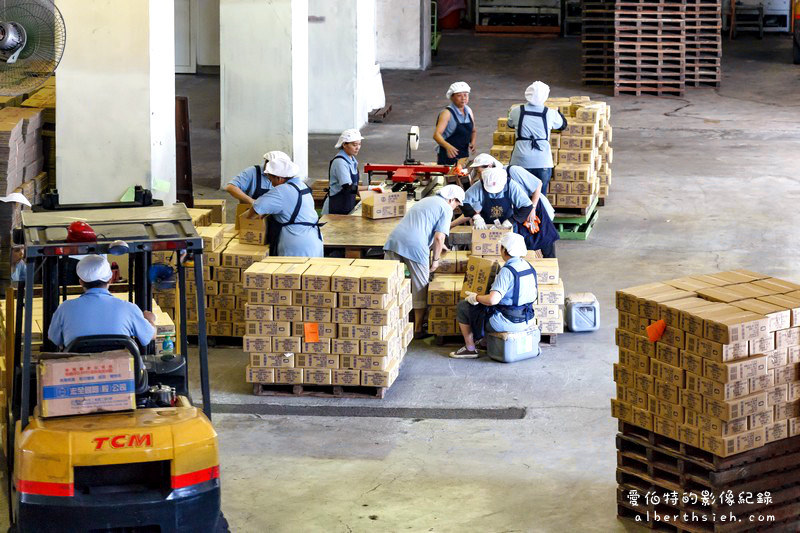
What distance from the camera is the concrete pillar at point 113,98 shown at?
12.5 metres

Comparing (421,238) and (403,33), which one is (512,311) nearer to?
(421,238)

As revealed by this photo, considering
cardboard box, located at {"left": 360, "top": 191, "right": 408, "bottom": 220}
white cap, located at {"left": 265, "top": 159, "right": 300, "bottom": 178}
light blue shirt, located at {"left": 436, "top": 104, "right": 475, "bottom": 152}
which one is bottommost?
cardboard box, located at {"left": 360, "top": 191, "right": 408, "bottom": 220}

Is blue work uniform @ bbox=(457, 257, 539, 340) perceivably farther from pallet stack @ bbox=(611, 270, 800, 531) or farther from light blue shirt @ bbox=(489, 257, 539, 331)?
pallet stack @ bbox=(611, 270, 800, 531)

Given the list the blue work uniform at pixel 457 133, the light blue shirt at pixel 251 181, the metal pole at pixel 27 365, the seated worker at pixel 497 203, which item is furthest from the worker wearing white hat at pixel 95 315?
A: the blue work uniform at pixel 457 133

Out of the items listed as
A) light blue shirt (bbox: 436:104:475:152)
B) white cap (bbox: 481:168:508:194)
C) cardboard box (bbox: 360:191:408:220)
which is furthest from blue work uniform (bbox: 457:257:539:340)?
light blue shirt (bbox: 436:104:475:152)

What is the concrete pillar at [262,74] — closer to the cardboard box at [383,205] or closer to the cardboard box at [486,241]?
the cardboard box at [383,205]

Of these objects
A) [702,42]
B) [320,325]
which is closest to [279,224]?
[320,325]

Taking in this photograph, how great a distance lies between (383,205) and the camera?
13172mm

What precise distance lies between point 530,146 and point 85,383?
917 cm


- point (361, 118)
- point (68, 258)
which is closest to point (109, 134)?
point (68, 258)

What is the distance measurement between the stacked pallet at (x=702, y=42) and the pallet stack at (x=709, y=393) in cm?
1957

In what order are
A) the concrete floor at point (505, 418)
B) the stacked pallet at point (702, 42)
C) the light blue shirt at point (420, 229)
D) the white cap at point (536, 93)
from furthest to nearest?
the stacked pallet at point (702, 42)
the white cap at point (536, 93)
the light blue shirt at point (420, 229)
the concrete floor at point (505, 418)

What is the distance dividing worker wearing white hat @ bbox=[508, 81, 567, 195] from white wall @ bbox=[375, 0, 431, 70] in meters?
13.8

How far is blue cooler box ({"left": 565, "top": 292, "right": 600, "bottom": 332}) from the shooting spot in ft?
38.6
